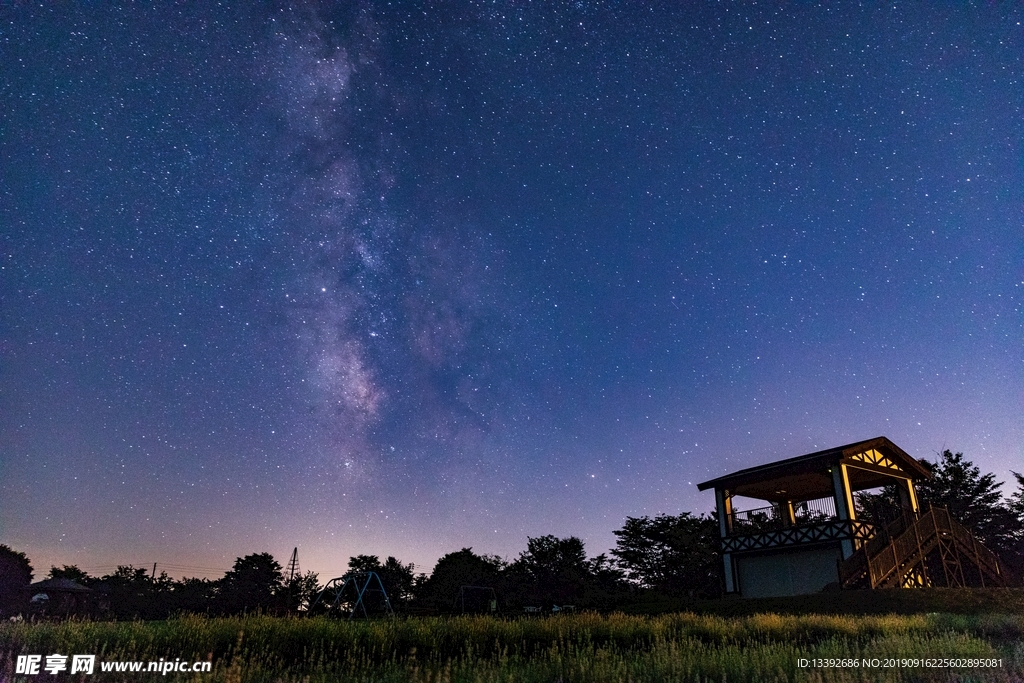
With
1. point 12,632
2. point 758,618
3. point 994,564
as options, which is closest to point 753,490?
point 994,564

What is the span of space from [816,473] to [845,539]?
10.7 feet

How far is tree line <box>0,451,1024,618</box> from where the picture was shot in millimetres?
38594

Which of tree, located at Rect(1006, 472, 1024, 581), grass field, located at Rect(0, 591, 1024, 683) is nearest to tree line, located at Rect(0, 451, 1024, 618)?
tree, located at Rect(1006, 472, 1024, 581)

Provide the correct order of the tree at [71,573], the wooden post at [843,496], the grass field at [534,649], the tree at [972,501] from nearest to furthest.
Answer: the grass field at [534,649]
the wooden post at [843,496]
the tree at [972,501]
the tree at [71,573]

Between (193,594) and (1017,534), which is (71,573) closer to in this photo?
(193,594)

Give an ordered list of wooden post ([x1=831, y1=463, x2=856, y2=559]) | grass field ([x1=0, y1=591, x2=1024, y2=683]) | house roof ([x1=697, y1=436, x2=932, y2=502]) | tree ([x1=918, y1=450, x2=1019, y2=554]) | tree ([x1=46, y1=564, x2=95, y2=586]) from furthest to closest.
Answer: tree ([x1=46, y1=564, x2=95, y2=586]) → tree ([x1=918, y1=450, x2=1019, y2=554]) → house roof ([x1=697, y1=436, x2=932, y2=502]) → wooden post ([x1=831, y1=463, x2=856, y2=559]) → grass field ([x1=0, y1=591, x2=1024, y2=683])

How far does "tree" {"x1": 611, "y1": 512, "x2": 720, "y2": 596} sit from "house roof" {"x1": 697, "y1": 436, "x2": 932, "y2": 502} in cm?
859

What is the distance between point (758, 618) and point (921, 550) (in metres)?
14.7

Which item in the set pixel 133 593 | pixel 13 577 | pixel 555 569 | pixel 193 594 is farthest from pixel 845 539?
pixel 13 577

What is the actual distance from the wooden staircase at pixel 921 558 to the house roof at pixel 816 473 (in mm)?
2939

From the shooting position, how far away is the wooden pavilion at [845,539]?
2378cm

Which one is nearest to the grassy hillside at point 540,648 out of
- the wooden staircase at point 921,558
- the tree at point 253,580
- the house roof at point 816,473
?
the wooden staircase at point 921,558

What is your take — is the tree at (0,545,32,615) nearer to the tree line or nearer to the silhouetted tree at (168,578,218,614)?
the tree line

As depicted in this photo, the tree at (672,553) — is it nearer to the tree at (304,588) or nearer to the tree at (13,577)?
the tree at (304,588)
